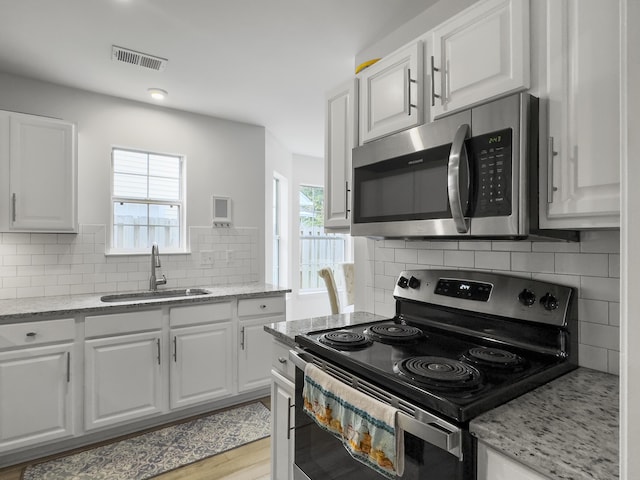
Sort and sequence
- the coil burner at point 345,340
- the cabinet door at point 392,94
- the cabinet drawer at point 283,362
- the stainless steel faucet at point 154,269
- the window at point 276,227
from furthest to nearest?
the window at point 276,227, the stainless steel faucet at point 154,269, the cabinet drawer at point 283,362, the cabinet door at point 392,94, the coil burner at point 345,340

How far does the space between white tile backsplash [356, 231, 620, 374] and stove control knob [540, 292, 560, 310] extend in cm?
7

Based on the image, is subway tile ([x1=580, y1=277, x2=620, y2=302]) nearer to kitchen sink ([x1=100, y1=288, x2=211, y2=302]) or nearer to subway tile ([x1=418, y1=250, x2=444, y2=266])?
subway tile ([x1=418, y1=250, x2=444, y2=266])

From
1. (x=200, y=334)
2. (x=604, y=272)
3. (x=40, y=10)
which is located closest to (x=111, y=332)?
(x=200, y=334)

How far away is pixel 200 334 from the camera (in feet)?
9.01

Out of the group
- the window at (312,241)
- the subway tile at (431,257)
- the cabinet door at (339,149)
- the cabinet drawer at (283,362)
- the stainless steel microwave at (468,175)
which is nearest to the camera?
the stainless steel microwave at (468,175)

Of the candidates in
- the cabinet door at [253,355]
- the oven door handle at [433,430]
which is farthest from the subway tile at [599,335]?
the cabinet door at [253,355]

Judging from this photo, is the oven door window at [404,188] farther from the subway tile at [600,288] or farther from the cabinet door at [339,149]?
the subway tile at [600,288]

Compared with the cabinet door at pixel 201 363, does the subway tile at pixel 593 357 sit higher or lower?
higher

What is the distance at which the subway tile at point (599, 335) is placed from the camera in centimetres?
114

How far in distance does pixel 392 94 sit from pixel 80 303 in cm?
244

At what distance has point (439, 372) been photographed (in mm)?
1047

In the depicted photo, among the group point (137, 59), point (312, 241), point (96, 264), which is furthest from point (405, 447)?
point (312, 241)

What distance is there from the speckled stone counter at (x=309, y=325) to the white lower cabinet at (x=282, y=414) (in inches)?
2.6

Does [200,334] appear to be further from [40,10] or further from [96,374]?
[40,10]
